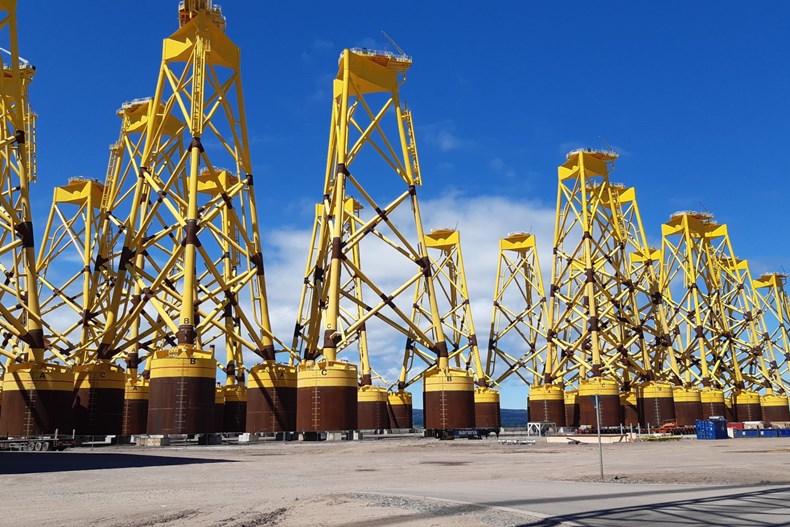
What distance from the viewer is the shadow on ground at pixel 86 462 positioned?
24625 mm

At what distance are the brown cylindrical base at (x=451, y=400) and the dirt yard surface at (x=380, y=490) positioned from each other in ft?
65.5

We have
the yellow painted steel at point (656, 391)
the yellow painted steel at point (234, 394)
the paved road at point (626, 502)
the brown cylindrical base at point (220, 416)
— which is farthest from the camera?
the yellow painted steel at point (656, 391)

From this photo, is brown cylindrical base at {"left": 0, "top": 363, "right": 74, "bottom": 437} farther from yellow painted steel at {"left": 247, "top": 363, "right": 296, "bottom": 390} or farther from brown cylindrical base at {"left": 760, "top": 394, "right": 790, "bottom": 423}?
brown cylindrical base at {"left": 760, "top": 394, "right": 790, "bottom": 423}

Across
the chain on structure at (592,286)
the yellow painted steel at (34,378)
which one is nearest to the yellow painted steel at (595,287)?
the chain on structure at (592,286)

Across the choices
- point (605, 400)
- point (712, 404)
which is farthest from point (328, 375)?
point (712, 404)

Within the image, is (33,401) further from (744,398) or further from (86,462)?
(744,398)

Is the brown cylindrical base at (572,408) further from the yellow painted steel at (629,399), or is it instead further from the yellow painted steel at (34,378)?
the yellow painted steel at (34,378)

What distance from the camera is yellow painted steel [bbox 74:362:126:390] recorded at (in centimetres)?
4381

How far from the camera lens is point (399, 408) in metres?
72.4

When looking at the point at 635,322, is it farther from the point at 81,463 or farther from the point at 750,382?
the point at 81,463

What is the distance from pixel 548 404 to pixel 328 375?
100 ft

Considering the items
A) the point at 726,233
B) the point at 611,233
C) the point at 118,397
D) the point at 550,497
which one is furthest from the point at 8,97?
the point at 726,233

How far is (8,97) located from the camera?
1725 inches

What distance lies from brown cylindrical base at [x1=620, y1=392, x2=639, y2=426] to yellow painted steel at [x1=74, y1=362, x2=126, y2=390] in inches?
1715
